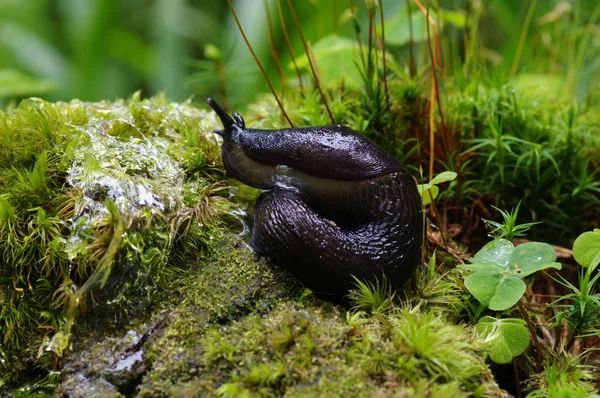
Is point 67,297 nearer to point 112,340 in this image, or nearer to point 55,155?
point 112,340

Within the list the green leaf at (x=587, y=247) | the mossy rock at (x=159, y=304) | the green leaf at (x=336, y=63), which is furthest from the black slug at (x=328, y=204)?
the green leaf at (x=336, y=63)

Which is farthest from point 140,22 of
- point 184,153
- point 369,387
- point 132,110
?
point 369,387

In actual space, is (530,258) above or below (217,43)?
below

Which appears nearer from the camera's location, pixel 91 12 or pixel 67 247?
pixel 67 247

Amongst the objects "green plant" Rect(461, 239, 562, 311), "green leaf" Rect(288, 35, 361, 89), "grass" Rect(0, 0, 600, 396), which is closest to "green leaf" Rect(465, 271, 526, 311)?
"green plant" Rect(461, 239, 562, 311)

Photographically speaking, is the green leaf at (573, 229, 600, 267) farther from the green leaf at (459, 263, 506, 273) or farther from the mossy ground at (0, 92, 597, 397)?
the mossy ground at (0, 92, 597, 397)

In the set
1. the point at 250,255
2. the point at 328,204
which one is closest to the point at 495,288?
the point at 328,204

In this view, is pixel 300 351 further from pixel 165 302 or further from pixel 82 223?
pixel 82 223
